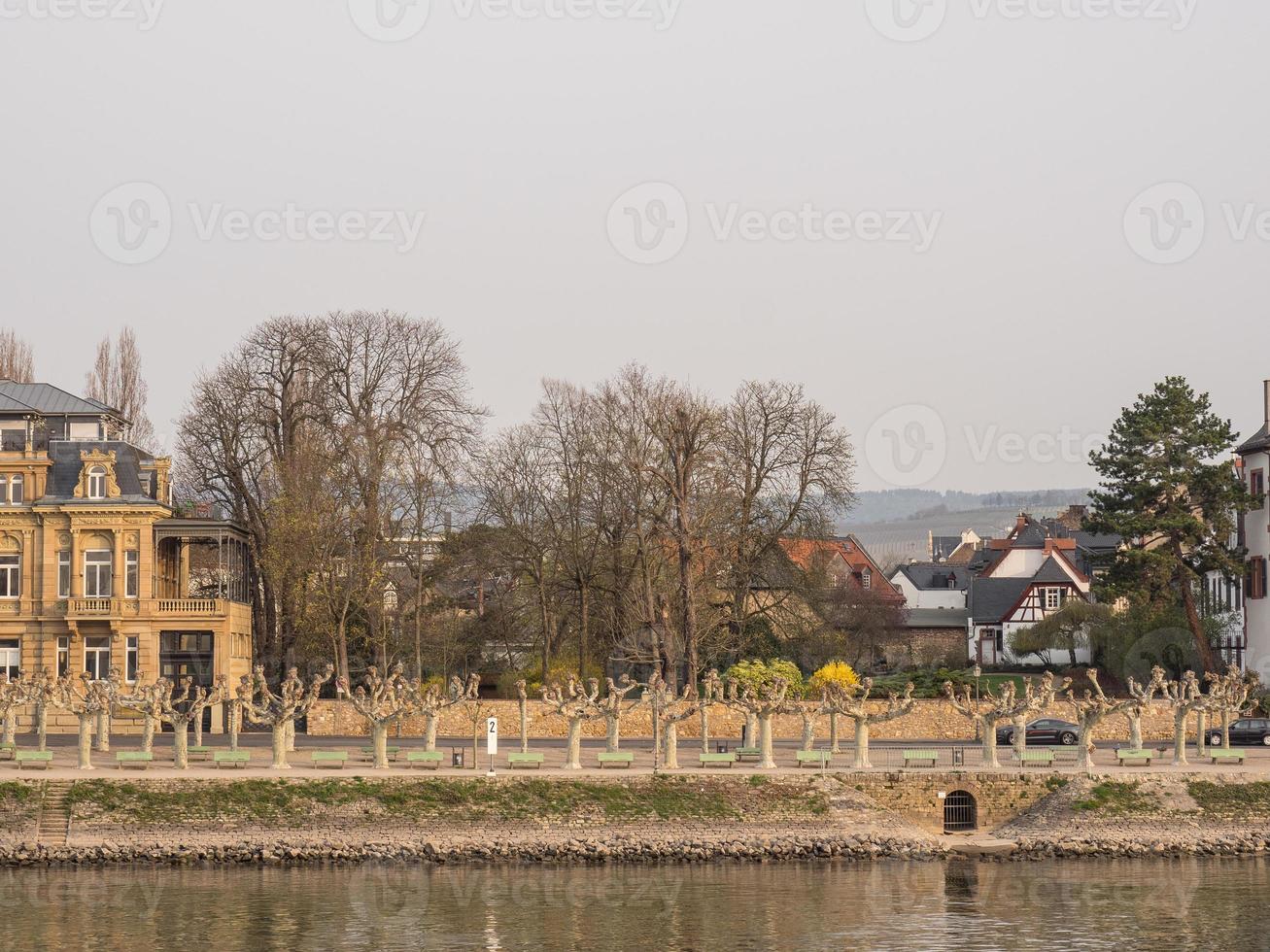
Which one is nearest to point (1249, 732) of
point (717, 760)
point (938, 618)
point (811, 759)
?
point (811, 759)

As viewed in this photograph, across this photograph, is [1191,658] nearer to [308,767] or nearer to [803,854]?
[803,854]

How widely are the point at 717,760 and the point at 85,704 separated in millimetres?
19184

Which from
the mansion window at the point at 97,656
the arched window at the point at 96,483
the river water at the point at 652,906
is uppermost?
the arched window at the point at 96,483

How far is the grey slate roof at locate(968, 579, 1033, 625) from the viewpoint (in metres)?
112

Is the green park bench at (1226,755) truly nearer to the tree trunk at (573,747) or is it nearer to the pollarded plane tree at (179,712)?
the tree trunk at (573,747)

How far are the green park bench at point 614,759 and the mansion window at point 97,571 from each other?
90.2 ft

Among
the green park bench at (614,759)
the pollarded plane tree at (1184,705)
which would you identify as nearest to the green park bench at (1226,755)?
the pollarded plane tree at (1184,705)

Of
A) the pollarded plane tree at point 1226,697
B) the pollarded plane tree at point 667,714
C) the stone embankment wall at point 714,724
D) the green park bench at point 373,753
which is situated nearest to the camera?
the pollarded plane tree at point 667,714

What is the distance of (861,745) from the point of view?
5519cm

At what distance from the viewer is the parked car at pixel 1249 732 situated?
221 ft

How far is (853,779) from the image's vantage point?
5303 cm

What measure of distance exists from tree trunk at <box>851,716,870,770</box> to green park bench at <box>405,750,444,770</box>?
12665 millimetres

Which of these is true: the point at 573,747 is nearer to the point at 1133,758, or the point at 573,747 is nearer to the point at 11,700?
the point at 1133,758

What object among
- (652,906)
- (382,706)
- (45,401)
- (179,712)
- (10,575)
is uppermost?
(45,401)
